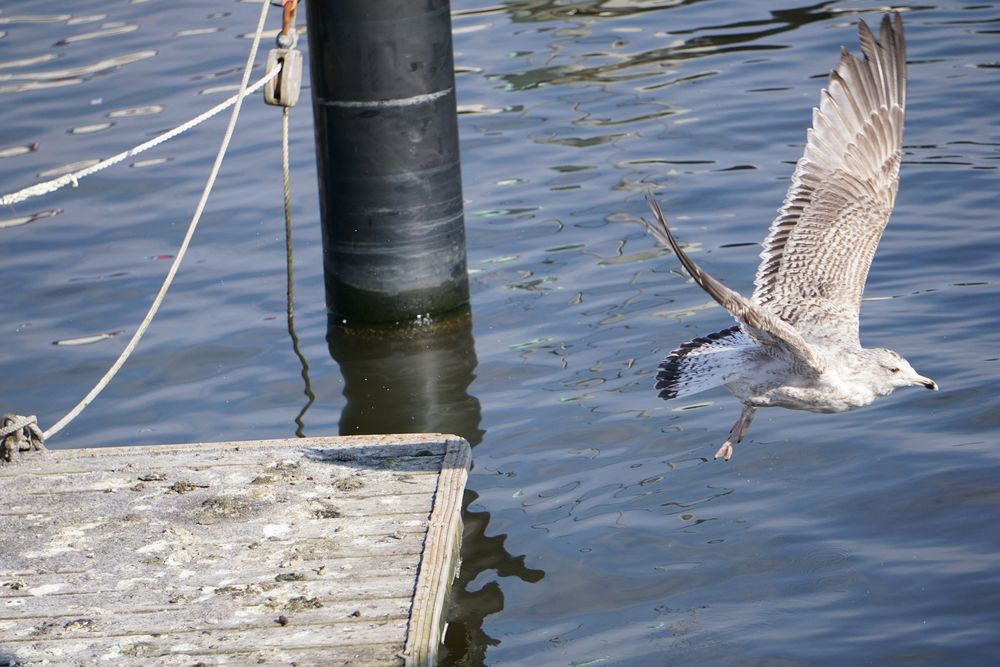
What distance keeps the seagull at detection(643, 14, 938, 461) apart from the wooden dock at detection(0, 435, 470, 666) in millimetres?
1281

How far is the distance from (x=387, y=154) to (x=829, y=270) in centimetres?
264

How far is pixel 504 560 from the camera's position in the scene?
20.5ft

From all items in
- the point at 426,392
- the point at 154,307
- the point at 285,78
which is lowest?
the point at 426,392

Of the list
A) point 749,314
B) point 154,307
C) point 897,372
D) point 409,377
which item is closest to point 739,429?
point 897,372

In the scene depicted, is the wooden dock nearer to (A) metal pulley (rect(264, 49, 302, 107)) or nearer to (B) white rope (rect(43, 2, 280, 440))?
(B) white rope (rect(43, 2, 280, 440))

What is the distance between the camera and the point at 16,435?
639 centimetres

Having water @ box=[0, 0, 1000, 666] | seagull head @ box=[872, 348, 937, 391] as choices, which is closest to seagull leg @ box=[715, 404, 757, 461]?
water @ box=[0, 0, 1000, 666]

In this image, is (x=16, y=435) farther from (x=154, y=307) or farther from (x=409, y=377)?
(x=409, y=377)

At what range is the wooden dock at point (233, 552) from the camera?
4859 millimetres

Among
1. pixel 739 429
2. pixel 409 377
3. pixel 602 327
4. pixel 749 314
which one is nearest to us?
pixel 749 314

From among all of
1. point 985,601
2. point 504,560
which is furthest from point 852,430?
point 504,560

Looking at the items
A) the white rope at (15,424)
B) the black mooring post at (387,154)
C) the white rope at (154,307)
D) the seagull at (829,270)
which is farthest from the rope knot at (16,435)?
the seagull at (829,270)

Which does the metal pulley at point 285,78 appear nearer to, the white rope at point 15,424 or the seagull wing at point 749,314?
the white rope at point 15,424

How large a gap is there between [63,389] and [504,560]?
127 inches
